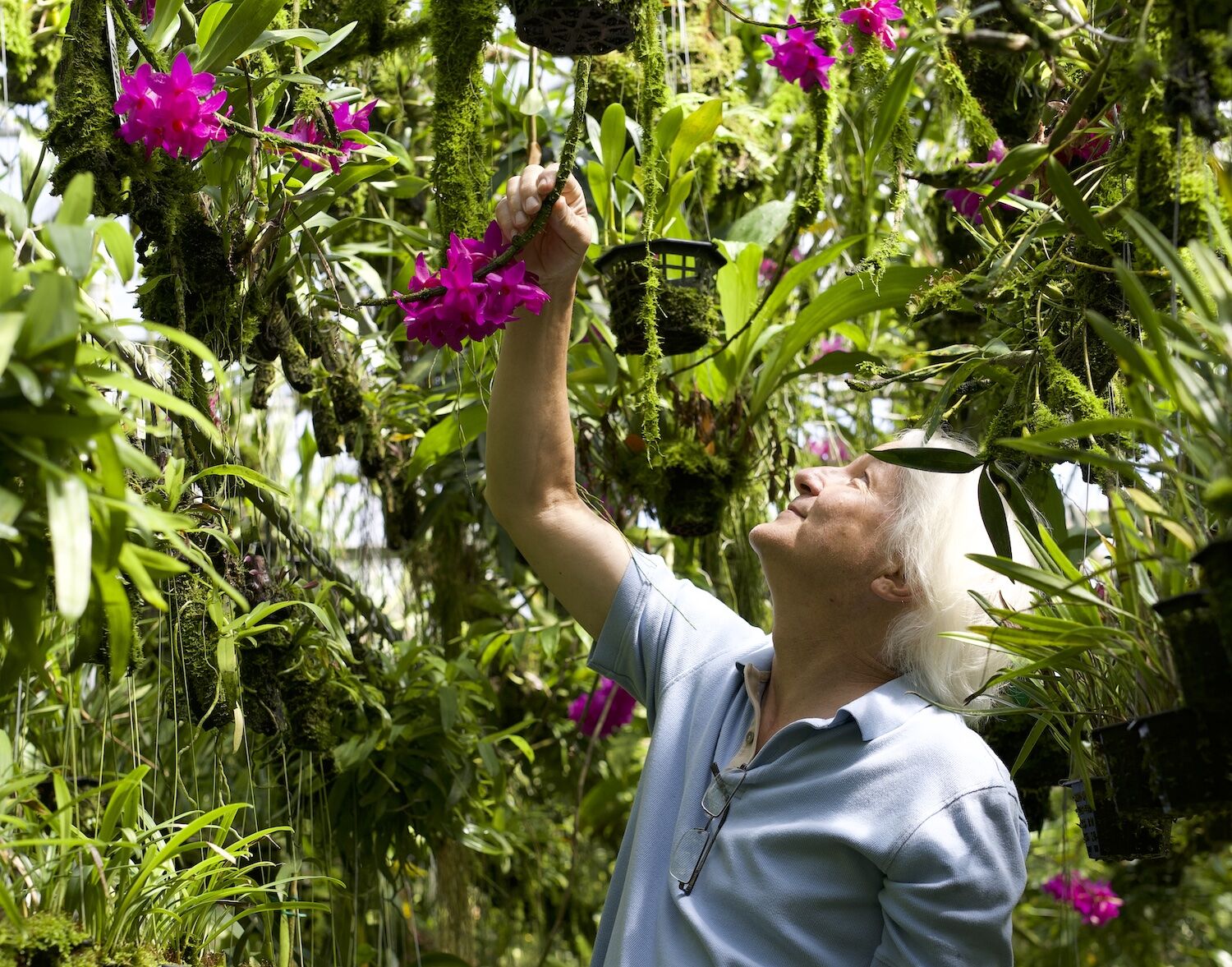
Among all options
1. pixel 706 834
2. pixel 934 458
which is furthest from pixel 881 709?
pixel 934 458

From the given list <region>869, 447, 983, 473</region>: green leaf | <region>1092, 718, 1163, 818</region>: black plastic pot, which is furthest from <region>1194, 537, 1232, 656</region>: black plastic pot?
<region>869, 447, 983, 473</region>: green leaf

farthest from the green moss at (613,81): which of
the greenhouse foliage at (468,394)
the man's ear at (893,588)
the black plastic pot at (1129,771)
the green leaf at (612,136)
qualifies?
the black plastic pot at (1129,771)

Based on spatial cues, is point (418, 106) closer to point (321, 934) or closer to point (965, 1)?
point (965, 1)

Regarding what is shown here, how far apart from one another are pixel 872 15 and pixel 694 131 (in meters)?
0.48

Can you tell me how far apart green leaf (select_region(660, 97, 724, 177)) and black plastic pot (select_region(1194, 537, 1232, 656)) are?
1.18 metres

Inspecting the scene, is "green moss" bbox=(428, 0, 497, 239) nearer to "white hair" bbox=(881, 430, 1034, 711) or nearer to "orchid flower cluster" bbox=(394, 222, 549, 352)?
"orchid flower cluster" bbox=(394, 222, 549, 352)

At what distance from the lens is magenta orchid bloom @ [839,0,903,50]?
1315mm

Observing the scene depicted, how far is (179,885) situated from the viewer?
1.18m

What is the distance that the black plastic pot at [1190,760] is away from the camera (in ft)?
2.76

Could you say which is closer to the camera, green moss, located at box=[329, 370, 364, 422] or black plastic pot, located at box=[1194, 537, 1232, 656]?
black plastic pot, located at box=[1194, 537, 1232, 656]

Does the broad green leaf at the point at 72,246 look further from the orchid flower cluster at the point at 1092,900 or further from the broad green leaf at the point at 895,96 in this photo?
the orchid flower cluster at the point at 1092,900

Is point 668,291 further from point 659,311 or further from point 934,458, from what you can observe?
point 934,458

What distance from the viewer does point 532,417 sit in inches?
57.4

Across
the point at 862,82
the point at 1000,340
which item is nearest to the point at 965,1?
the point at 862,82
